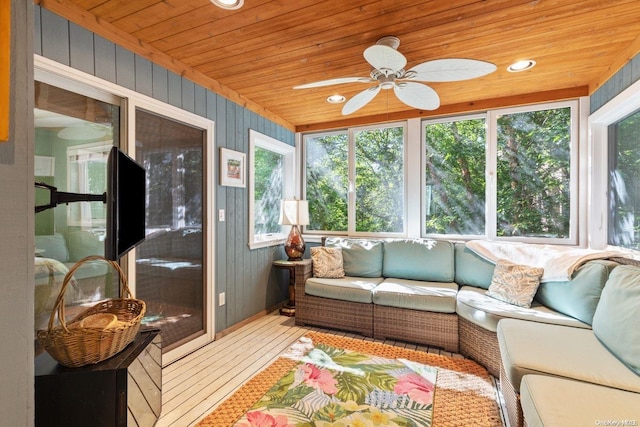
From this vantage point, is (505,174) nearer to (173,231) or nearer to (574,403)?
(574,403)

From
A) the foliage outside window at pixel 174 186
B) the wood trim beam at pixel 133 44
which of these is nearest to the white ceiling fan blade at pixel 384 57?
the wood trim beam at pixel 133 44

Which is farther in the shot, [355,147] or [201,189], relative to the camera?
[355,147]

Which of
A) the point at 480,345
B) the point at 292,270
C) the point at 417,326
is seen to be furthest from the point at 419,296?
the point at 292,270

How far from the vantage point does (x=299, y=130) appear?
4289mm

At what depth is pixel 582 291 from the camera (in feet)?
6.59

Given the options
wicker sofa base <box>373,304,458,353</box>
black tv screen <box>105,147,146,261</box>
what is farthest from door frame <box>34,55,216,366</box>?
wicker sofa base <box>373,304,458,353</box>

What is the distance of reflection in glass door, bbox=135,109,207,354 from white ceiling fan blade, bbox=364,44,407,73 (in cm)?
170

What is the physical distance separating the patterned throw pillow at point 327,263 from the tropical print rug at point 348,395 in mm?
994

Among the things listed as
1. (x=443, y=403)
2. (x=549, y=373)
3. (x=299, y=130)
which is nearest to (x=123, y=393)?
(x=443, y=403)

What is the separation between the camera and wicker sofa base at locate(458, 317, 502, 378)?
2.16 meters

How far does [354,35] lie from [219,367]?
8.85ft

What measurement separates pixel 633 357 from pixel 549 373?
39 centimetres

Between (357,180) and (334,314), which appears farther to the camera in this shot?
(357,180)

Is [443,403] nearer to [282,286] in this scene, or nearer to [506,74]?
[282,286]
